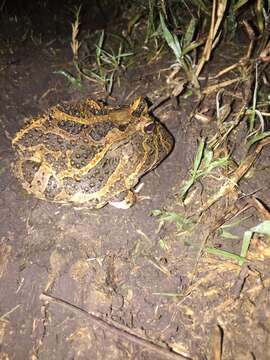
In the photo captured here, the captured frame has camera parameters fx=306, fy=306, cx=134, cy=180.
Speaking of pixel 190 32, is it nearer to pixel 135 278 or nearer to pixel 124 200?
pixel 124 200

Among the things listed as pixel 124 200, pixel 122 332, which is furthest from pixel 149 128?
pixel 122 332

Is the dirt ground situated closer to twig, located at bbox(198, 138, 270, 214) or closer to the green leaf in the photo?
twig, located at bbox(198, 138, 270, 214)

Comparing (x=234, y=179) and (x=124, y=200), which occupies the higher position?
(x=234, y=179)

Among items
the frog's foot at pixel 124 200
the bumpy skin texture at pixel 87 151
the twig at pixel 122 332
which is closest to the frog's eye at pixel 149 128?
the bumpy skin texture at pixel 87 151

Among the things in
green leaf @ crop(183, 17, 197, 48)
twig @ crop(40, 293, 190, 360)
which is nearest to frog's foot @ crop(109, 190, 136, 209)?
twig @ crop(40, 293, 190, 360)

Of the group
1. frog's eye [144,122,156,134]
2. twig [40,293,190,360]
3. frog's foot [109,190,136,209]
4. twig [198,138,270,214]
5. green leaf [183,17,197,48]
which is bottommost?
twig [40,293,190,360]

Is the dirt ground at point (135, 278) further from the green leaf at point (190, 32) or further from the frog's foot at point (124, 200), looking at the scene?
the green leaf at point (190, 32)
